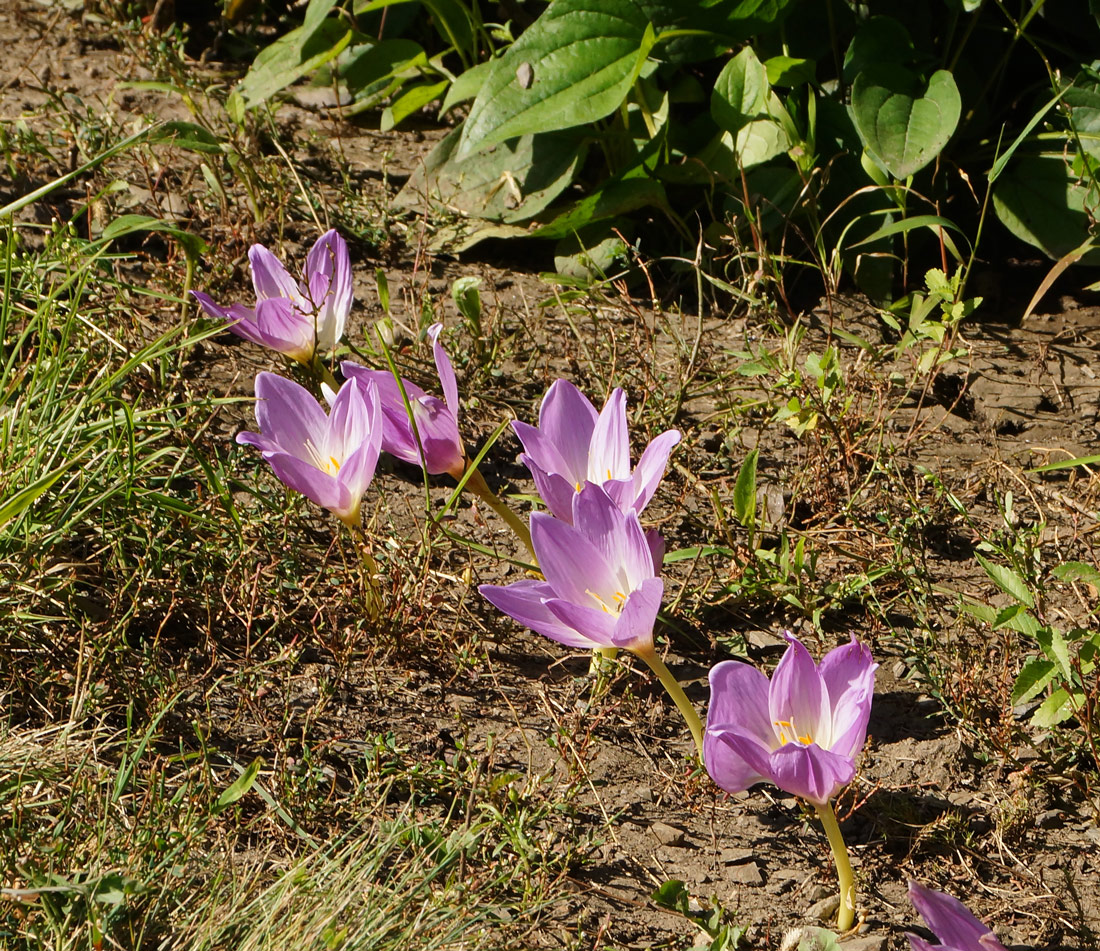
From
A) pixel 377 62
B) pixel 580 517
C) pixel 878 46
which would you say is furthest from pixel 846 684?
pixel 377 62

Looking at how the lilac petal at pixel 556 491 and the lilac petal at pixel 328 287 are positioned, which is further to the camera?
the lilac petal at pixel 328 287

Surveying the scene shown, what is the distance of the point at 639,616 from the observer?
1502mm

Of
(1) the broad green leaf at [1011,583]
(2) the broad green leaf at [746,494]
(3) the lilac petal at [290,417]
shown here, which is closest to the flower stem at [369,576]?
(3) the lilac petal at [290,417]

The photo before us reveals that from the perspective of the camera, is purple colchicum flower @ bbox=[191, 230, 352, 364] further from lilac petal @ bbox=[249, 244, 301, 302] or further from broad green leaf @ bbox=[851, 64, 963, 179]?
broad green leaf @ bbox=[851, 64, 963, 179]

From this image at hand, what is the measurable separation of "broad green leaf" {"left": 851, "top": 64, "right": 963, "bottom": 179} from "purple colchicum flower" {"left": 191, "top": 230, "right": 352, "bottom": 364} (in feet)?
4.00

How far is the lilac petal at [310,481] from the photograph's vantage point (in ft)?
5.61

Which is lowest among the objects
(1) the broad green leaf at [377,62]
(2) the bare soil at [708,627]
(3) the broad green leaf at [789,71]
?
(2) the bare soil at [708,627]

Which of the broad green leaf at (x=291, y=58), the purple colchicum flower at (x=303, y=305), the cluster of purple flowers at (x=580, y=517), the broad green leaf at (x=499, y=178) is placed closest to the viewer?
the cluster of purple flowers at (x=580, y=517)

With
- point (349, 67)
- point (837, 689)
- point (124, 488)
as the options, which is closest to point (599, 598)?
point (837, 689)

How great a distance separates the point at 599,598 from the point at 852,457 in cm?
86

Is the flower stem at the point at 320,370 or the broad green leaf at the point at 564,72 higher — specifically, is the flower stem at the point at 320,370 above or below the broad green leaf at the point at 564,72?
below

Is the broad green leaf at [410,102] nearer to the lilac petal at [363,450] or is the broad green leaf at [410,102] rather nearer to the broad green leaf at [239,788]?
the lilac petal at [363,450]

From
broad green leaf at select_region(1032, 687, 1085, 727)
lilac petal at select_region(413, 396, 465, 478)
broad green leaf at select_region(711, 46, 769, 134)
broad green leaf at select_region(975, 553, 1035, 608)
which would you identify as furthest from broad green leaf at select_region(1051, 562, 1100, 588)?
broad green leaf at select_region(711, 46, 769, 134)

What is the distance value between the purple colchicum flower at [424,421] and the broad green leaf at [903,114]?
3.98 ft
